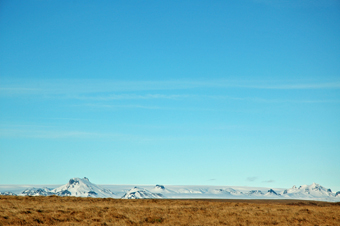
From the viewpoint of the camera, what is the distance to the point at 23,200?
2228 inches

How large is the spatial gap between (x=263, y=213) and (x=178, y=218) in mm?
12736

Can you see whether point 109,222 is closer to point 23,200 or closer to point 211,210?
point 211,210

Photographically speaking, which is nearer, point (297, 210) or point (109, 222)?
point (109, 222)

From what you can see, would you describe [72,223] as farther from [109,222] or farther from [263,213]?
[263,213]

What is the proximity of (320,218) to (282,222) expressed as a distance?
703 cm

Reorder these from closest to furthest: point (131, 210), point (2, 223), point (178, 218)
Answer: point (2, 223) → point (178, 218) → point (131, 210)

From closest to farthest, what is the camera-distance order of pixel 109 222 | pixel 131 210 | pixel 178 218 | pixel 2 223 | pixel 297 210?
pixel 2 223 < pixel 109 222 < pixel 178 218 < pixel 131 210 < pixel 297 210

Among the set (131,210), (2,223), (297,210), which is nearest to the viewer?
(2,223)

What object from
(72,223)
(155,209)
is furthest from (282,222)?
(72,223)

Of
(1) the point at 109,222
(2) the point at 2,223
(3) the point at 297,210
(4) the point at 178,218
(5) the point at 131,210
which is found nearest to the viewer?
(2) the point at 2,223

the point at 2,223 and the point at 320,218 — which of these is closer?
the point at 2,223

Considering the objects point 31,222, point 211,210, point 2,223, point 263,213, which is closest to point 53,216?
point 31,222

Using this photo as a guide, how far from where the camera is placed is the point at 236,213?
5178 centimetres

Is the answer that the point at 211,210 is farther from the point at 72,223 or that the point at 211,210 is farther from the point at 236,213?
the point at 72,223
